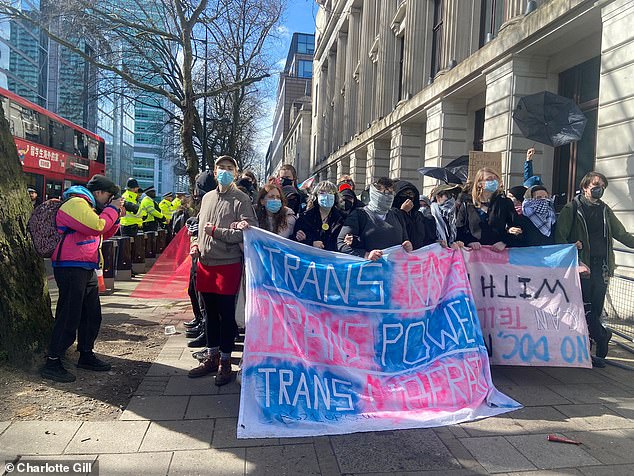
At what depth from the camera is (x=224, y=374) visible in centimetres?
441

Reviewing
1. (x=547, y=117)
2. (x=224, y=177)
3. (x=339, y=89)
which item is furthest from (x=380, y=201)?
(x=339, y=89)

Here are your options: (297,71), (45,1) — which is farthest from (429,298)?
(297,71)

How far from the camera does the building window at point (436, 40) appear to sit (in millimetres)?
17750

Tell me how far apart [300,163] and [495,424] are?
210ft

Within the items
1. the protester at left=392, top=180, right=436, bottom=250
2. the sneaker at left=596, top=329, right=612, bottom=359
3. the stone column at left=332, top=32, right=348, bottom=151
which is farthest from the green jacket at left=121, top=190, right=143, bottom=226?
the stone column at left=332, top=32, right=348, bottom=151

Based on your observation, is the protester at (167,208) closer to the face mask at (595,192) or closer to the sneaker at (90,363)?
the sneaker at (90,363)

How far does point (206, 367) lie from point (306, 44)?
98462 mm

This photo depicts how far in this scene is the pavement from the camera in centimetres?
303

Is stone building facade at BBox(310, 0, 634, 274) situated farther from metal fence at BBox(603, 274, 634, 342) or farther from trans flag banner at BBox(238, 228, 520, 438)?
trans flag banner at BBox(238, 228, 520, 438)

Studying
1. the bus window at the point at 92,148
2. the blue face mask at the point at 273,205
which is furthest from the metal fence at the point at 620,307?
the bus window at the point at 92,148

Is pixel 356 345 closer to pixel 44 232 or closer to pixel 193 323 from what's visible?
pixel 44 232

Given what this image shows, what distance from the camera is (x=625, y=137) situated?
7.93m

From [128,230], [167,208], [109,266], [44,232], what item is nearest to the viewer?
[44,232]

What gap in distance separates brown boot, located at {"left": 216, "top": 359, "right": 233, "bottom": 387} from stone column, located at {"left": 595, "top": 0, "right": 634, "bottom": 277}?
633 cm
